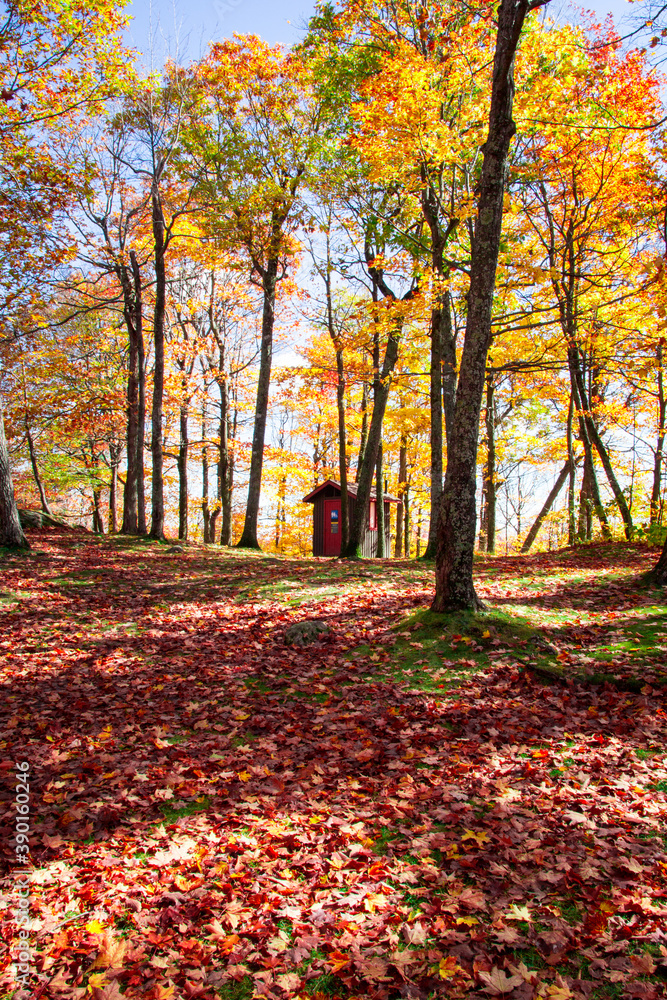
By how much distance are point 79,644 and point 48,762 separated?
117 inches

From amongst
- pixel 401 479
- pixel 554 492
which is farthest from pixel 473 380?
pixel 401 479

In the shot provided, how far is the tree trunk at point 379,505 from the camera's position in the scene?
21470 mm

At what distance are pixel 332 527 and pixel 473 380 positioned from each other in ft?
63.1

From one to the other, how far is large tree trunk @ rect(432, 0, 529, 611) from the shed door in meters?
18.4

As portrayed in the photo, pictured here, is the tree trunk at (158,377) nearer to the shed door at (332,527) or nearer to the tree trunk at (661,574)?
the shed door at (332,527)

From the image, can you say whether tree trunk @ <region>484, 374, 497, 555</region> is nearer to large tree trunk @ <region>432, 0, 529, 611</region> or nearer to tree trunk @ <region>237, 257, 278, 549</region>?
tree trunk @ <region>237, 257, 278, 549</region>

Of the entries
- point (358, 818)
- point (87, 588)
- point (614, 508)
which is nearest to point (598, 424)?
point (614, 508)

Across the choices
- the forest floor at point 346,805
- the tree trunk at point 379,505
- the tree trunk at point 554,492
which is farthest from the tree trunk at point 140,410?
the tree trunk at point 554,492

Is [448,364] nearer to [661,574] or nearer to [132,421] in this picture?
[661,574]

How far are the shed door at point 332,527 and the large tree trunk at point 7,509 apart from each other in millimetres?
15287

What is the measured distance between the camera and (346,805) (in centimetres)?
376

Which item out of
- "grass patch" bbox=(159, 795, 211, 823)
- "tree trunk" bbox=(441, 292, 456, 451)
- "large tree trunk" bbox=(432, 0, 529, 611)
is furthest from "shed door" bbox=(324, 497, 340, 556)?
"grass patch" bbox=(159, 795, 211, 823)

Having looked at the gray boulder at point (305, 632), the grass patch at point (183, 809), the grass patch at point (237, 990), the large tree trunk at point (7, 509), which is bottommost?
the grass patch at point (237, 990)

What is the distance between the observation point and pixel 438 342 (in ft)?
45.2
